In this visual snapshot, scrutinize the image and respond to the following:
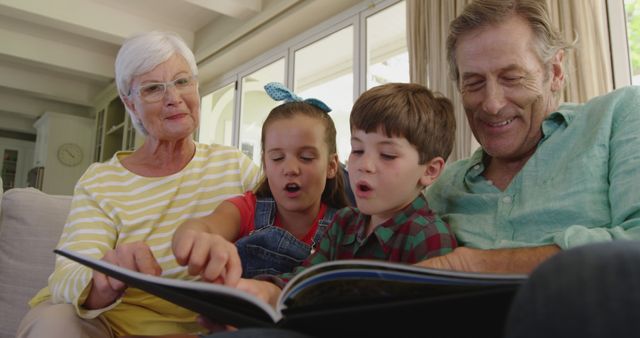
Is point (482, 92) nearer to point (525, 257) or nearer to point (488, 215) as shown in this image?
point (488, 215)

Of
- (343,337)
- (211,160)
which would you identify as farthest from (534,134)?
(211,160)

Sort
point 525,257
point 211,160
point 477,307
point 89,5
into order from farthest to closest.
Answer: point 89,5
point 211,160
point 525,257
point 477,307

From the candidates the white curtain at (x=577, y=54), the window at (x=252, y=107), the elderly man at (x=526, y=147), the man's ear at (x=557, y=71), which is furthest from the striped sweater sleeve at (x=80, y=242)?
the window at (x=252, y=107)

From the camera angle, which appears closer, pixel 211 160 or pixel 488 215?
pixel 488 215

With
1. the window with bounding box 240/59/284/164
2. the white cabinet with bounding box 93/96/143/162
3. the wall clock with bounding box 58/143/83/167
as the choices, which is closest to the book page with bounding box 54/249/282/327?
the window with bounding box 240/59/284/164

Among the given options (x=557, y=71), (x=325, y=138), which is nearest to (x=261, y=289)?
(x=325, y=138)

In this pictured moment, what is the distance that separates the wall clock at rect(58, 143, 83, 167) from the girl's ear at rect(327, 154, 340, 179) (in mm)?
7358

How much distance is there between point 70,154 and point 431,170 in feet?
25.7

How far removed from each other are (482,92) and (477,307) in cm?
81

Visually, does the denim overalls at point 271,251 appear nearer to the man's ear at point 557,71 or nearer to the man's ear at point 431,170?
the man's ear at point 431,170

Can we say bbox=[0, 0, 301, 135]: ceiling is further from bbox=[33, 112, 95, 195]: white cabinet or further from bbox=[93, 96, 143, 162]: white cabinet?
bbox=[33, 112, 95, 195]: white cabinet

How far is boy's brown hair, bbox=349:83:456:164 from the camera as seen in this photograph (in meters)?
1.11

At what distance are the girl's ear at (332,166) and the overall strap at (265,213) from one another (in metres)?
0.19

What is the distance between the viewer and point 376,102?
3.74 feet
